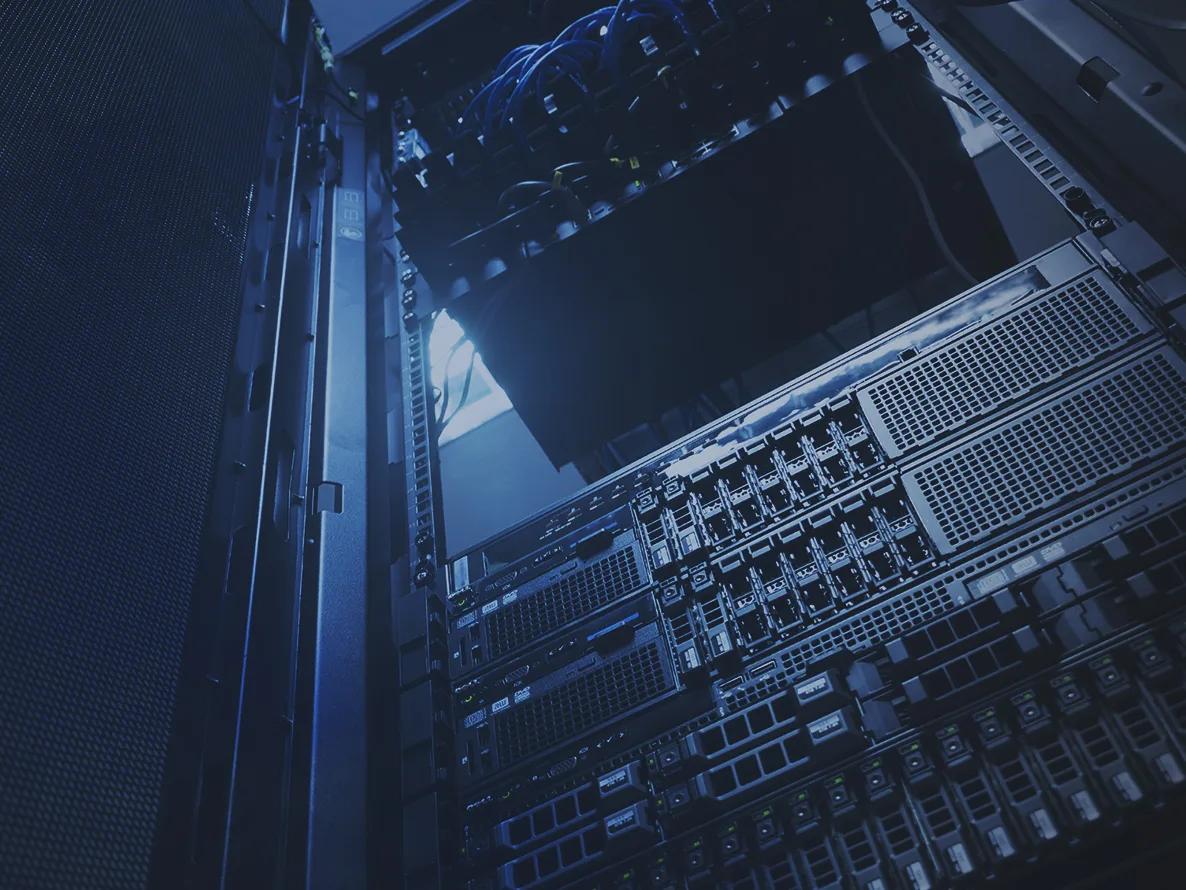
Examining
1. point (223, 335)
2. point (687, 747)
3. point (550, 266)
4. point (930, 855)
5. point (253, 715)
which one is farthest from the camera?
point (550, 266)

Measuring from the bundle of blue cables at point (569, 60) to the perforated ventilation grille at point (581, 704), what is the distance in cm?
131

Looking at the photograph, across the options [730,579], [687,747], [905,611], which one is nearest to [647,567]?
[730,579]

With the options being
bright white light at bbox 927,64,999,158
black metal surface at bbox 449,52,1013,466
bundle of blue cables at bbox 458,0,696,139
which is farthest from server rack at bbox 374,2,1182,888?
bundle of blue cables at bbox 458,0,696,139

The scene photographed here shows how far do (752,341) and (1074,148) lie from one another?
818 millimetres

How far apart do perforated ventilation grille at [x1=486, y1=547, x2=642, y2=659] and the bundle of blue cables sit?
3.63ft

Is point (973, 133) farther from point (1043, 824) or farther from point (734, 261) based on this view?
point (1043, 824)

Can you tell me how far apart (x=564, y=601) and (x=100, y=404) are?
0.83 m

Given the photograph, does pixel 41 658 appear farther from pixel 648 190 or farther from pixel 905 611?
pixel 648 190

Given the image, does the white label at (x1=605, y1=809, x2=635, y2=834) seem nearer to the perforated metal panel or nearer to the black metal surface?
the perforated metal panel

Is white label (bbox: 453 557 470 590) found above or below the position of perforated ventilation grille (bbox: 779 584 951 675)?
above

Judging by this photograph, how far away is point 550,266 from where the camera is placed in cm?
203

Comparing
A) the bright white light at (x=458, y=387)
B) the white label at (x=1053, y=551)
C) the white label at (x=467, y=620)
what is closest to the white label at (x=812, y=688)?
the white label at (x=1053, y=551)

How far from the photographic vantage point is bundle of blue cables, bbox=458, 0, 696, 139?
2127 millimetres

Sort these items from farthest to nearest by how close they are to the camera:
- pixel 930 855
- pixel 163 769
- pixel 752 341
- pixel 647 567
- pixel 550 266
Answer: pixel 752 341
pixel 550 266
pixel 647 567
pixel 163 769
pixel 930 855
